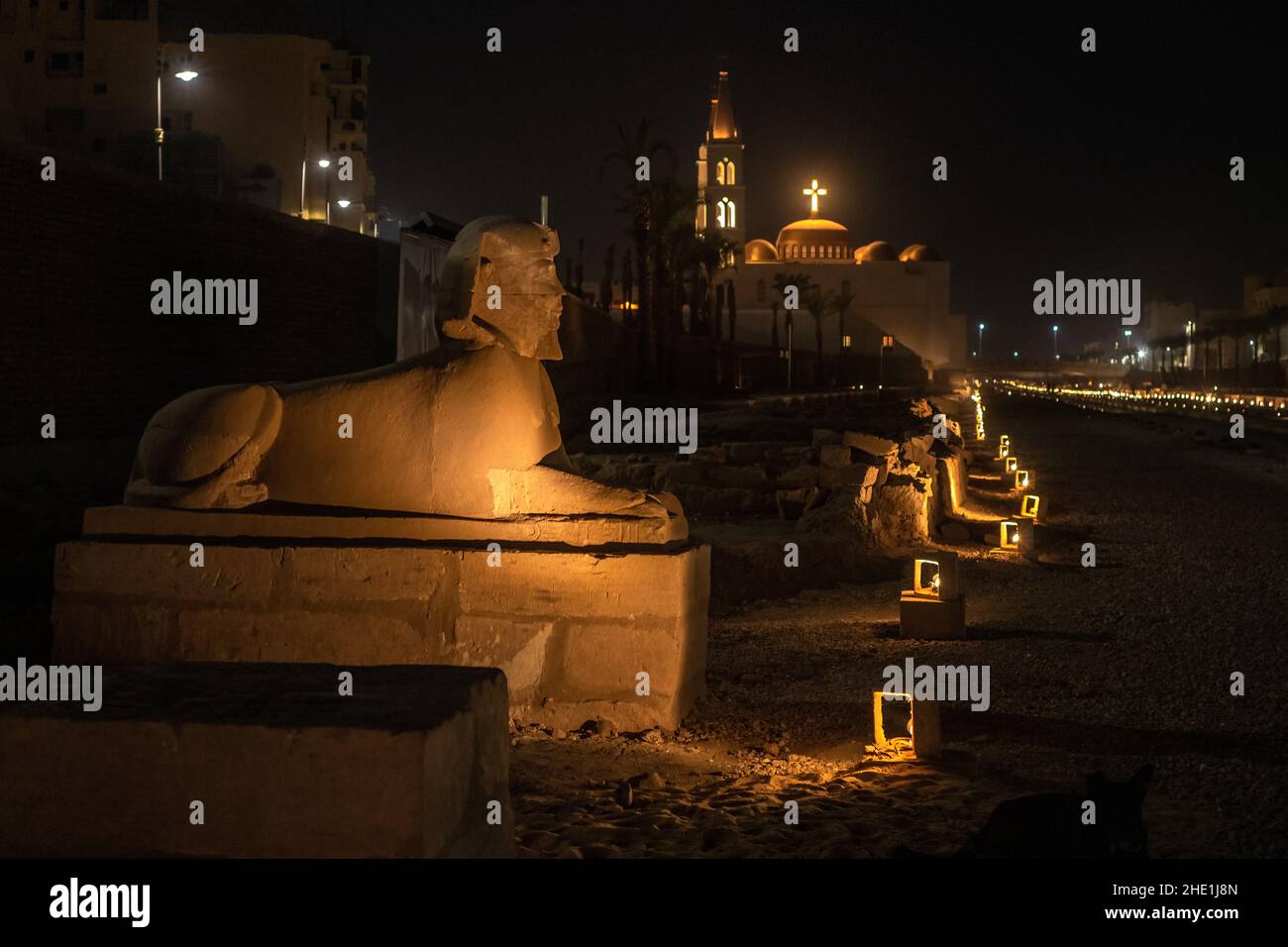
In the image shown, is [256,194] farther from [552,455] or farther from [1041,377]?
[1041,377]

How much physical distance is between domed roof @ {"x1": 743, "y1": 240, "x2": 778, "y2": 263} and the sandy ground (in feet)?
247

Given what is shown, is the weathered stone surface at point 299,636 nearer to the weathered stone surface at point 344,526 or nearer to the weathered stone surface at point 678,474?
the weathered stone surface at point 344,526

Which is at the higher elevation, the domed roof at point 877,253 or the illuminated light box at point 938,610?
the domed roof at point 877,253

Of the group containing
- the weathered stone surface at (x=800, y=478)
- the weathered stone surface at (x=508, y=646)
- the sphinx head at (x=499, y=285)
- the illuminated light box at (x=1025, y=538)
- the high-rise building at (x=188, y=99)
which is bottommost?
the weathered stone surface at (x=508, y=646)

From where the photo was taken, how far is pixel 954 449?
781 inches

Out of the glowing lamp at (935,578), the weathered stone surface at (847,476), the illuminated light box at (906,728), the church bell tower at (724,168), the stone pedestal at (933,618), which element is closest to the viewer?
the illuminated light box at (906,728)

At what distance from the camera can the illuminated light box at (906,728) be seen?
18.1 feet

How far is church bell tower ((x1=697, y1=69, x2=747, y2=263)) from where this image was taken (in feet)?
282

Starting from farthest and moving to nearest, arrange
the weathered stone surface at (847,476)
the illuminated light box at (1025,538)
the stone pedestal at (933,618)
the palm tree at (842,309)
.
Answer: the palm tree at (842,309) → the illuminated light box at (1025,538) → the weathered stone surface at (847,476) → the stone pedestal at (933,618)

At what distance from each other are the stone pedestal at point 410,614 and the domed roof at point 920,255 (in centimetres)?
8616

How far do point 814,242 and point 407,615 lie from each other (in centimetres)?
8712

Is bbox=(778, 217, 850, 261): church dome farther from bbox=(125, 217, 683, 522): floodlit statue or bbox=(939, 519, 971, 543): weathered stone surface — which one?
bbox=(125, 217, 683, 522): floodlit statue

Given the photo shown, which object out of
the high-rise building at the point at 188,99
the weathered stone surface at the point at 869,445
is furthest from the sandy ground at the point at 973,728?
the high-rise building at the point at 188,99

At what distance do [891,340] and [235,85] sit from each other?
50169 millimetres
